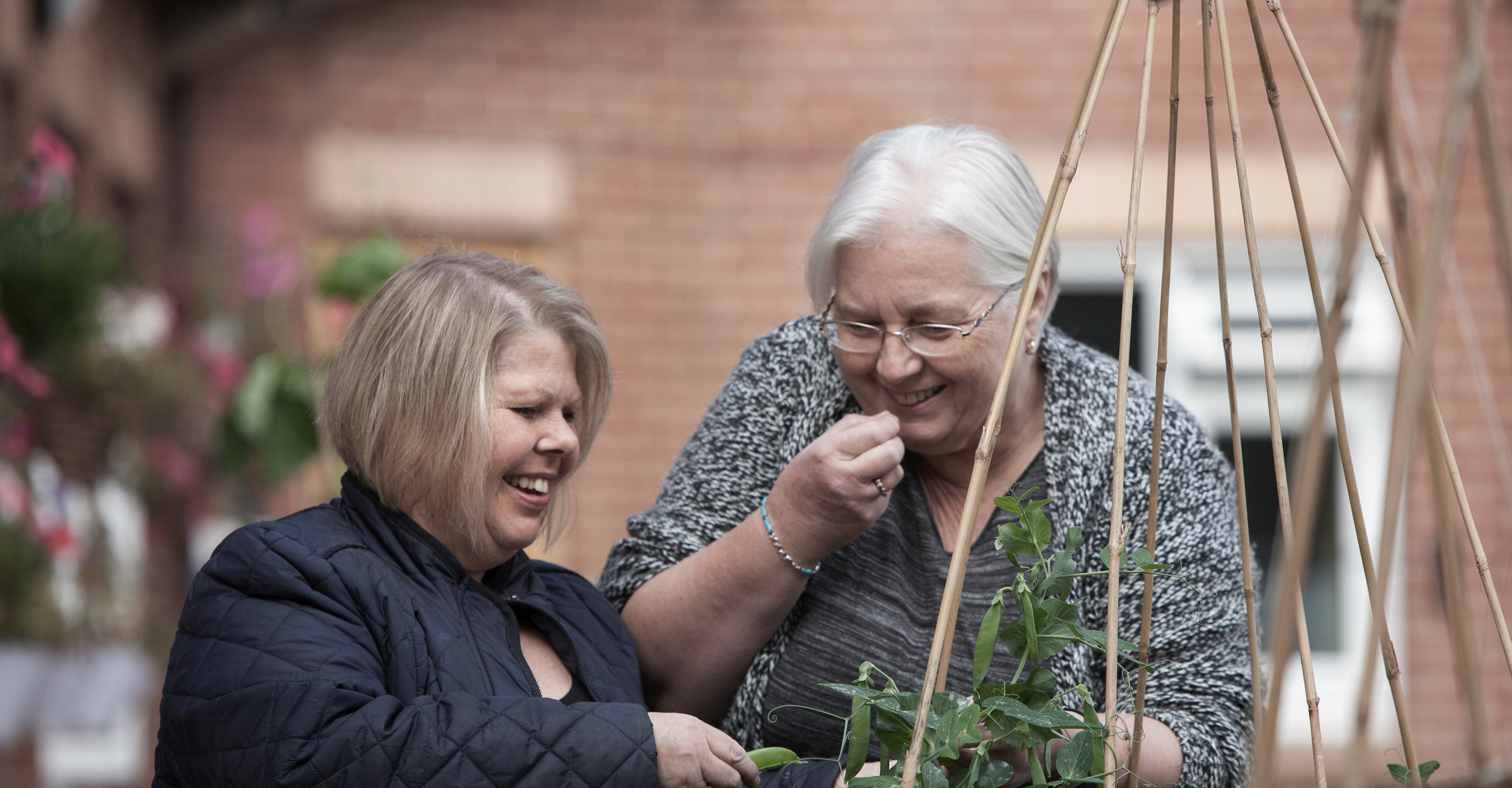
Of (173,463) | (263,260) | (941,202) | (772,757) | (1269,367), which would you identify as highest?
(263,260)

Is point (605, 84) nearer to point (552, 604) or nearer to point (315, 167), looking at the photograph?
point (315, 167)

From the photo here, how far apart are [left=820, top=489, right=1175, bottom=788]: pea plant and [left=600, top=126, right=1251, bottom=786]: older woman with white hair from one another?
245 millimetres

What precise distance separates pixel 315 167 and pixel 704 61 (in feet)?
4.44

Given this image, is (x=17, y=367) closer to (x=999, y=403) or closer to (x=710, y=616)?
(x=710, y=616)

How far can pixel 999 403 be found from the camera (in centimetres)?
137

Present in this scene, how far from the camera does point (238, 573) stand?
4.59 ft

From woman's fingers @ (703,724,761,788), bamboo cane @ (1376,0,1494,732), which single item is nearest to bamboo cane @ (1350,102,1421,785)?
bamboo cane @ (1376,0,1494,732)

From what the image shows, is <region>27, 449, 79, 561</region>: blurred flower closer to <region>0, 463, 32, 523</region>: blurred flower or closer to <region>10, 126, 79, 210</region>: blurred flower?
<region>0, 463, 32, 523</region>: blurred flower

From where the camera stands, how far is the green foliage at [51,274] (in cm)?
292

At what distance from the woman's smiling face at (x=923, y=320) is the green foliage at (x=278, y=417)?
2.05m

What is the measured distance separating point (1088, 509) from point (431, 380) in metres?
0.84

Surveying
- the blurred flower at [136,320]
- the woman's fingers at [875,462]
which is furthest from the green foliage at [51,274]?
the woman's fingers at [875,462]

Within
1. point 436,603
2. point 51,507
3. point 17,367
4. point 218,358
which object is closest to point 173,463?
point 218,358

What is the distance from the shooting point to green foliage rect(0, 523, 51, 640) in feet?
10.2
